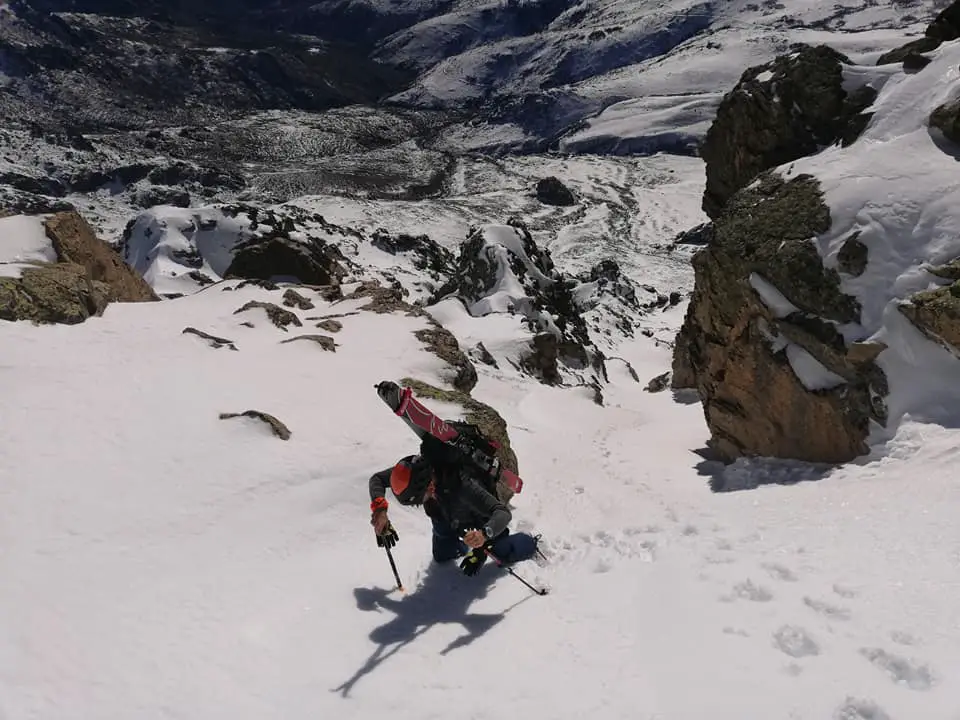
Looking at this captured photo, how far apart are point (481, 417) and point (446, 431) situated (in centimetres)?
403

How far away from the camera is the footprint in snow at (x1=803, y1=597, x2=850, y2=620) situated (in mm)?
4664

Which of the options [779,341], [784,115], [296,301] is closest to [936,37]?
[784,115]

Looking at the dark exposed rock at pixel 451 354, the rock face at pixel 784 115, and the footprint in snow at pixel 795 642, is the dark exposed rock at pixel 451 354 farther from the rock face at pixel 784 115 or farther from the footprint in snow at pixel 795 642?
the footprint in snow at pixel 795 642

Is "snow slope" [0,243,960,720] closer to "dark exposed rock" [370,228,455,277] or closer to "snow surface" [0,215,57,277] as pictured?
"snow surface" [0,215,57,277]

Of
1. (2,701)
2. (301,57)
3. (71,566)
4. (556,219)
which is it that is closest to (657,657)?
(2,701)

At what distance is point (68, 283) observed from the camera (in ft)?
41.9

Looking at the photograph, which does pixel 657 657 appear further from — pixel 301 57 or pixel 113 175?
pixel 301 57

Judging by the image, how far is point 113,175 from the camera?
8519 centimetres

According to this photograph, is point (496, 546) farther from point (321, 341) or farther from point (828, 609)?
point (321, 341)

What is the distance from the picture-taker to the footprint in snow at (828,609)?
184 inches

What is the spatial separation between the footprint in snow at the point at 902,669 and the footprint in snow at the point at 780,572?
1.13m

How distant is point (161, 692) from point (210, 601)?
3.74 feet

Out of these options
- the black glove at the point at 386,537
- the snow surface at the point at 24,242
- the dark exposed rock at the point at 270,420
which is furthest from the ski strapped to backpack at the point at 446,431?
the snow surface at the point at 24,242

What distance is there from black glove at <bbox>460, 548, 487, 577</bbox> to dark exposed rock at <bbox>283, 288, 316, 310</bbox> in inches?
591
